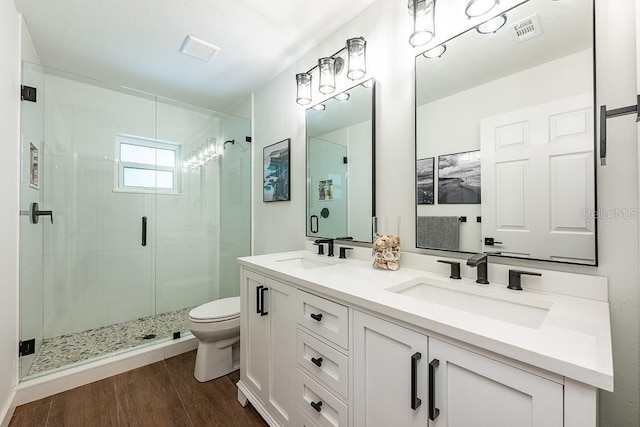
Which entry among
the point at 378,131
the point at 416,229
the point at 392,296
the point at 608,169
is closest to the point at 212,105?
the point at 378,131

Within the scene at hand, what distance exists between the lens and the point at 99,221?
258 cm

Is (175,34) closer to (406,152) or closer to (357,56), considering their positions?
(357,56)

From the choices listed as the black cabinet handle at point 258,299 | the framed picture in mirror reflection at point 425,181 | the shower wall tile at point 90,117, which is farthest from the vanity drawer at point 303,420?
the shower wall tile at point 90,117

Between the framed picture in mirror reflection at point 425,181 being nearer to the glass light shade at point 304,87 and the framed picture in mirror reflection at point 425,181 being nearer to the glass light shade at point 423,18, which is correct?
A: the glass light shade at point 423,18

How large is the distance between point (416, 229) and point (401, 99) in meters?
0.72

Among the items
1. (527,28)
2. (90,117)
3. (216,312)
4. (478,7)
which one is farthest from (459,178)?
(90,117)

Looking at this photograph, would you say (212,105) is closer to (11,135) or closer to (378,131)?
(11,135)

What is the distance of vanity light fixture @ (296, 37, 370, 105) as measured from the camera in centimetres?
163

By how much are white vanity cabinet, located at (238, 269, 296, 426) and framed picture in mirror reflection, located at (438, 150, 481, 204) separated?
87 centimetres

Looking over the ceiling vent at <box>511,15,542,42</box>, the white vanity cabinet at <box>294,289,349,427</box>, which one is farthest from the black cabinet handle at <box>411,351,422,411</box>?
the ceiling vent at <box>511,15,542,42</box>

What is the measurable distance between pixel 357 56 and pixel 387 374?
5.37 feet

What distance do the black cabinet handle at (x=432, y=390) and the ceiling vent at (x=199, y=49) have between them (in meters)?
2.42

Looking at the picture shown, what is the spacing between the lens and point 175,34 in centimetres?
195

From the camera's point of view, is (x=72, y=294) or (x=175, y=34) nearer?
(x=175, y=34)
